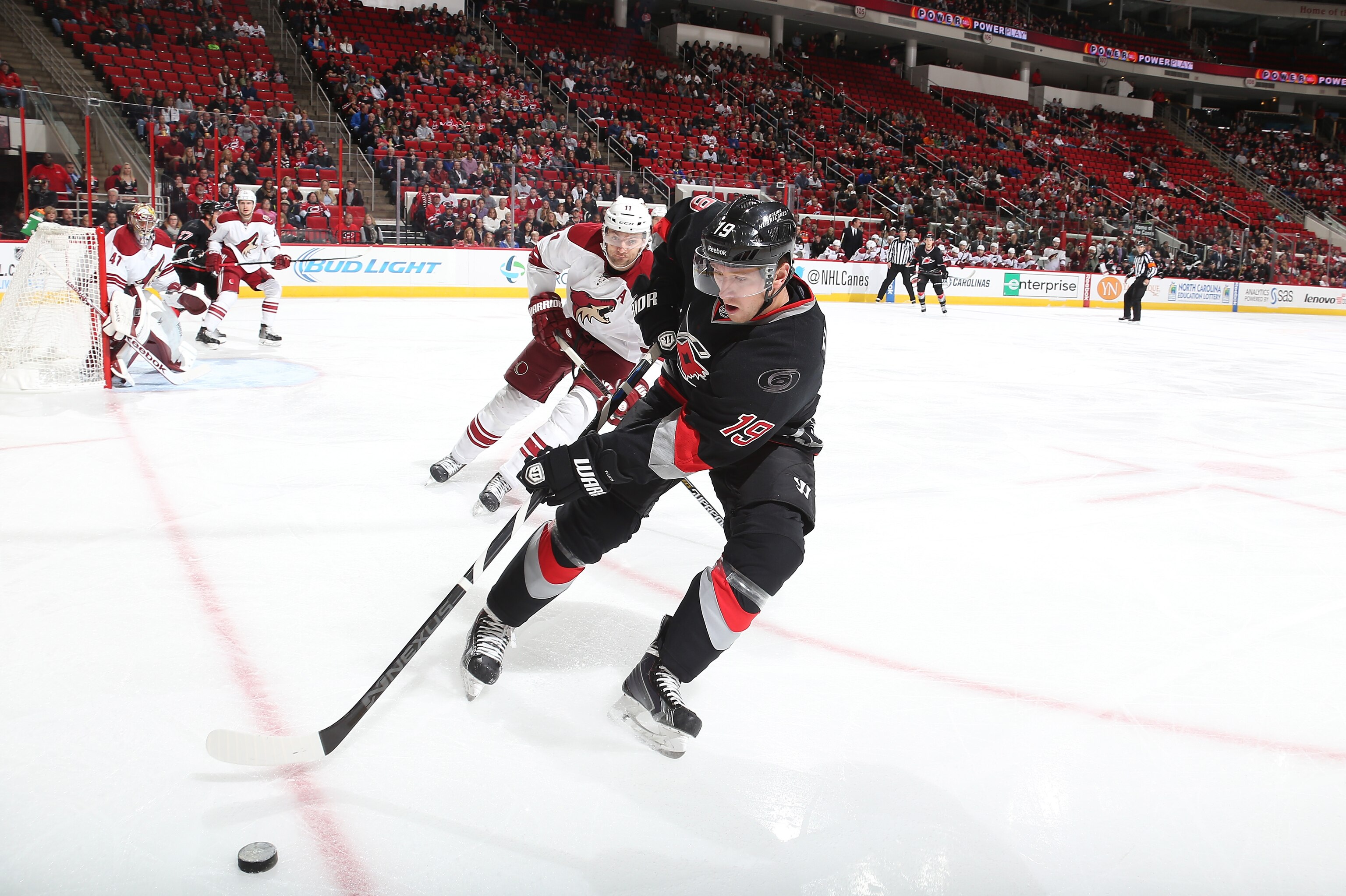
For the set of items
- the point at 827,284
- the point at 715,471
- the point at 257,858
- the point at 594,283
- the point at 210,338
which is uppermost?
the point at 827,284

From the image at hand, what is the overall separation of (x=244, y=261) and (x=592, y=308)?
192 inches

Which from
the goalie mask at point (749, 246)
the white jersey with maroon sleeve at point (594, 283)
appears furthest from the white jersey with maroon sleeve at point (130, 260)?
the goalie mask at point (749, 246)

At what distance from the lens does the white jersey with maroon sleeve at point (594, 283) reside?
3.61 meters

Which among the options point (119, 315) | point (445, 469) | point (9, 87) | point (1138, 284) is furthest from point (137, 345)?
point (1138, 284)

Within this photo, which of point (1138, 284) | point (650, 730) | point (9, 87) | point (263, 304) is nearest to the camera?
point (650, 730)

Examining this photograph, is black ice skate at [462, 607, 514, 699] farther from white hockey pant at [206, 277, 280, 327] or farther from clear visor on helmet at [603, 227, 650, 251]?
white hockey pant at [206, 277, 280, 327]

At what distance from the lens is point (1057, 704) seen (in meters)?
2.21

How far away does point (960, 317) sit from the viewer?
14211 millimetres

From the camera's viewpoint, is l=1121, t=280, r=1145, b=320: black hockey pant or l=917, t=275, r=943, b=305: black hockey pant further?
l=1121, t=280, r=1145, b=320: black hockey pant

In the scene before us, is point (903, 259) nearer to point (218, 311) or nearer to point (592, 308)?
point (218, 311)

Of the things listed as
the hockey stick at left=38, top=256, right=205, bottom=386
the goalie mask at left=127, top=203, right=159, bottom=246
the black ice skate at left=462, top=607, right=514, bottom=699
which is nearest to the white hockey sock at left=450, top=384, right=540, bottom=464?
the black ice skate at left=462, top=607, right=514, bottom=699

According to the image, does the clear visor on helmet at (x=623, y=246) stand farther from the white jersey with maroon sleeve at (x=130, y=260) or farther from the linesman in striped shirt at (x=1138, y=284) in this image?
the linesman in striped shirt at (x=1138, y=284)

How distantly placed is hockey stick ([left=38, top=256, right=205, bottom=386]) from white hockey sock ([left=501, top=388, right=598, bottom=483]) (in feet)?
9.96

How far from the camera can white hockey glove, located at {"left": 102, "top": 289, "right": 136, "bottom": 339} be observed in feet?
17.9
